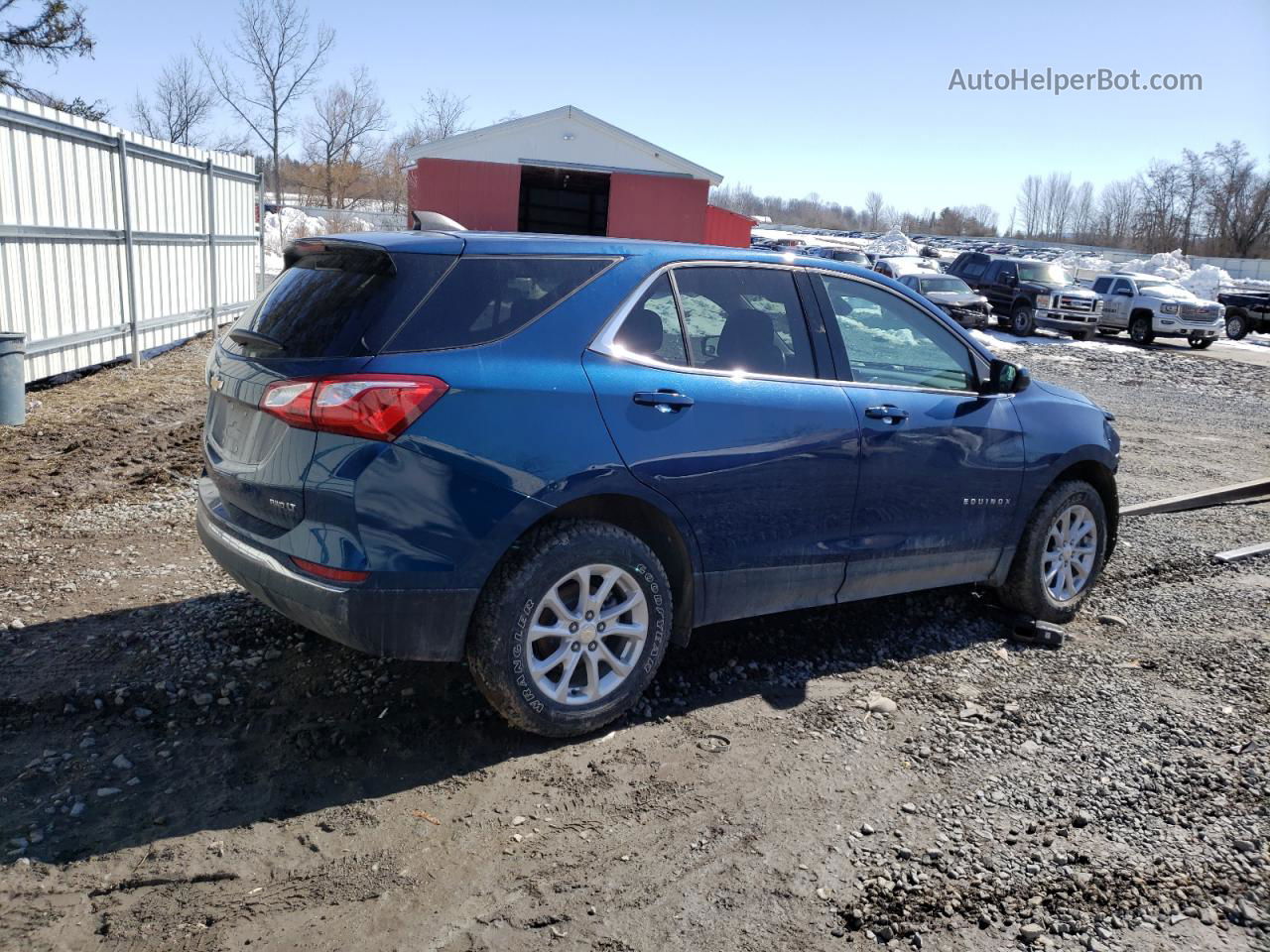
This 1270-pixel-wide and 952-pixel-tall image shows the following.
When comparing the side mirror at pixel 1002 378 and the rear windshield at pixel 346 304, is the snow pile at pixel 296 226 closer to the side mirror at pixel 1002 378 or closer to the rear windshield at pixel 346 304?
the rear windshield at pixel 346 304

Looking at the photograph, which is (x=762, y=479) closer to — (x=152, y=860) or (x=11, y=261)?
(x=152, y=860)

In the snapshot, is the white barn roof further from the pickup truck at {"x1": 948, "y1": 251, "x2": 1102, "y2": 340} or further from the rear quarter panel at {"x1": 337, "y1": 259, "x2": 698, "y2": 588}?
the rear quarter panel at {"x1": 337, "y1": 259, "x2": 698, "y2": 588}

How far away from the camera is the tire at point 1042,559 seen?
16.5 feet

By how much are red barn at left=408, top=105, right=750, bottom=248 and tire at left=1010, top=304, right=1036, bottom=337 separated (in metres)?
8.91

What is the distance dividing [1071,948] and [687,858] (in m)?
1.10

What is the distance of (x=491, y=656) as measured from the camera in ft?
11.1

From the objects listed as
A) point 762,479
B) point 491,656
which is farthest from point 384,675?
point 762,479

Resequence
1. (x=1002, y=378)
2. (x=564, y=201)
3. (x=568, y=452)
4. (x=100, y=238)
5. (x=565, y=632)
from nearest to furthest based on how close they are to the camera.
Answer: (x=568, y=452) < (x=565, y=632) < (x=1002, y=378) < (x=100, y=238) < (x=564, y=201)

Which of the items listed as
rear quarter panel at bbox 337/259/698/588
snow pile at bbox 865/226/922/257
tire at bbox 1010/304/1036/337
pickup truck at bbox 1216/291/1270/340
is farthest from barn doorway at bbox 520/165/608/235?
snow pile at bbox 865/226/922/257

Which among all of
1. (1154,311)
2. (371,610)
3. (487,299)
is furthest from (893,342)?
(1154,311)

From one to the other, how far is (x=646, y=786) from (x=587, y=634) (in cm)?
58

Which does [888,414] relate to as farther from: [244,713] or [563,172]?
[563,172]

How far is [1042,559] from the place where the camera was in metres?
5.05

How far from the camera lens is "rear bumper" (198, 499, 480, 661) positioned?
3215mm
